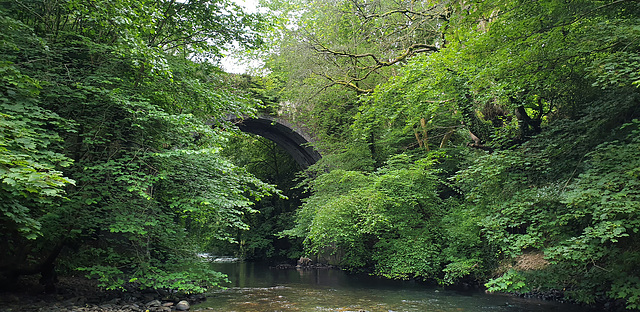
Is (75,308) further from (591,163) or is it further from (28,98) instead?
(591,163)

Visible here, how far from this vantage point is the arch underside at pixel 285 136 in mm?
18812

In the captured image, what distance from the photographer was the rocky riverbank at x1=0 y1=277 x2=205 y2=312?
634cm

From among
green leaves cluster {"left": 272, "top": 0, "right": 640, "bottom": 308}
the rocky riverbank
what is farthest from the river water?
the rocky riverbank

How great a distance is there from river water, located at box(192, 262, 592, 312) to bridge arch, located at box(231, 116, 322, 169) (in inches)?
302

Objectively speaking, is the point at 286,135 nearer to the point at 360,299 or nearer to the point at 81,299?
the point at 360,299

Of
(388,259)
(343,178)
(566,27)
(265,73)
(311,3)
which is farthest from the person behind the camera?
(265,73)

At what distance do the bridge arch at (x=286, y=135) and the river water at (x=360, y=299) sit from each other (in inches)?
302

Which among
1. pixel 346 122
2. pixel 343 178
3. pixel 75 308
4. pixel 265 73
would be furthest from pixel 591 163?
pixel 265 73

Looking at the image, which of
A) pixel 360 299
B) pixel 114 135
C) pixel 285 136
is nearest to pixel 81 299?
pixel 114 135

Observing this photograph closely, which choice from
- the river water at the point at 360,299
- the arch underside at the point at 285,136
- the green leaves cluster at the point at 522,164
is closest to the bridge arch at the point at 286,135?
the arch underside at the point at 285,136

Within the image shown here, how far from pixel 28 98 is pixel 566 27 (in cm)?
788

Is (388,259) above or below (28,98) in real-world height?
below

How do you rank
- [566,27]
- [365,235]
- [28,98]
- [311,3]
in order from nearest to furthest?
[28,98], [566,27], [365,235], [311,3]

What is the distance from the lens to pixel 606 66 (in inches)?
212
